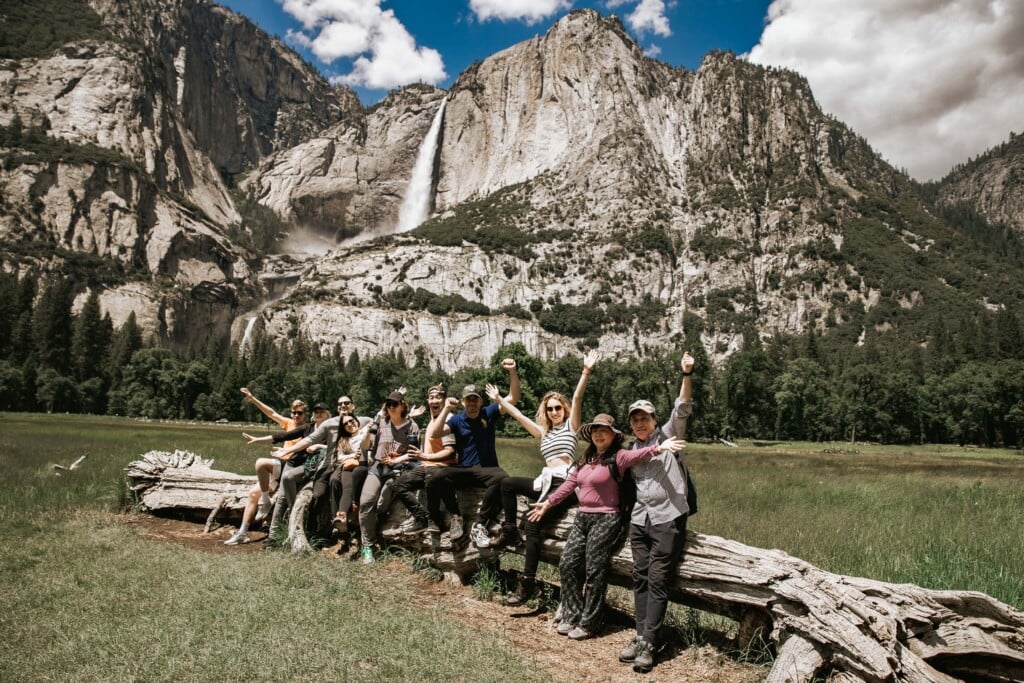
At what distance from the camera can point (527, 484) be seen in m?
9.03

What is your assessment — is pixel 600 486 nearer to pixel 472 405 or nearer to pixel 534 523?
pixel 534 523

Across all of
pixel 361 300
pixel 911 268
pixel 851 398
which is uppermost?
pixel 911 268

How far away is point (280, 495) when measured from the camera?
1237 centimetres

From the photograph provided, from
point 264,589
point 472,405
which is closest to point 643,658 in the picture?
point 472,405

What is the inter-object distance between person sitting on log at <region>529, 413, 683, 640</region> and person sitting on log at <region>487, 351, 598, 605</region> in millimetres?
476

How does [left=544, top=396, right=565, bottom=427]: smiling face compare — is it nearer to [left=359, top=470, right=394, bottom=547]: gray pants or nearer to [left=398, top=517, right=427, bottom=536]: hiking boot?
[left=398, top=517, right=427, bottom=536]: hiking boot

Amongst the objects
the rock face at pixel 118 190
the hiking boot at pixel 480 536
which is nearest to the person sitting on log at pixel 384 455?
the hiking boot at pixel 480 536

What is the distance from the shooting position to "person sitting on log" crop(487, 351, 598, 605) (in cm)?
852

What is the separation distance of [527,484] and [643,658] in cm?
305

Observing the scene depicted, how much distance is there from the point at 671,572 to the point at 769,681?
1517 millimetres

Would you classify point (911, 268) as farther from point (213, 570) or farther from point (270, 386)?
point (213, 570)

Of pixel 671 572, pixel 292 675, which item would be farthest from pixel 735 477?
pixel 292 675

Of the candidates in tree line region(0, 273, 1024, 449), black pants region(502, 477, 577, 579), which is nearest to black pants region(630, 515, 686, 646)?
black pants region(502, 477, 577, 579)

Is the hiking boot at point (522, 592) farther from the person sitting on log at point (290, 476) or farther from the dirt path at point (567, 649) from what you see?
the person sitting on log at point (290, 476)
